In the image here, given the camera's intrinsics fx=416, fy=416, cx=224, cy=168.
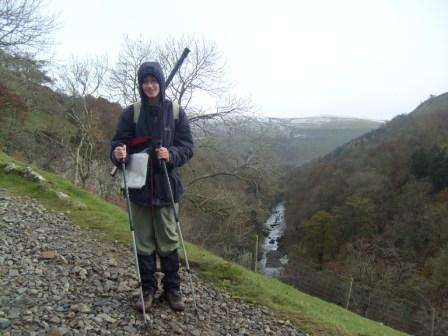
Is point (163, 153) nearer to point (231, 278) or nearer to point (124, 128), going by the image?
point (124, 128)

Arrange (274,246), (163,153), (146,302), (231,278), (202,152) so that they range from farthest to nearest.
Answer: (274,246), (202,152), (231,278), (146,302), (163,153)

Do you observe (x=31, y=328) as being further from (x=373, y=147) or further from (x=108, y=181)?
(x=373, y=147)

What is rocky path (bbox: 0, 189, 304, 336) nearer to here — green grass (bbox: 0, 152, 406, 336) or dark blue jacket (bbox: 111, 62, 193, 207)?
green grass (bbox: 0, 152, 406, 336)

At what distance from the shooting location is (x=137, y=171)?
4391mm

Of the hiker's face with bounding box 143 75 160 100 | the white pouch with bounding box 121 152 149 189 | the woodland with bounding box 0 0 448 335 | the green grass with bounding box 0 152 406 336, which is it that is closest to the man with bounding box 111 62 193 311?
the hiker's face with bounding box 143 75 160 100

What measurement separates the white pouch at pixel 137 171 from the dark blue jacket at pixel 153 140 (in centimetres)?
14

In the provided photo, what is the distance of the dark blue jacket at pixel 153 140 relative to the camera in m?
4.48

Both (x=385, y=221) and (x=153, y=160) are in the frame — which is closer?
(x=153, y=160)

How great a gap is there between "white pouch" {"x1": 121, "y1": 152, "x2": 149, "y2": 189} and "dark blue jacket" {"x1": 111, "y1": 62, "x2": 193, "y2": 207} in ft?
0.45

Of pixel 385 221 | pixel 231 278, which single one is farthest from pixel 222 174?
pixel 385 221

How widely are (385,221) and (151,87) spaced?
2809 inches

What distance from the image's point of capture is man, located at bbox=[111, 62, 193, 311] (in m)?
4.45

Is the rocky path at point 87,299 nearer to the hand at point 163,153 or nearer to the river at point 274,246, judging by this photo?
the hand at point 163,153

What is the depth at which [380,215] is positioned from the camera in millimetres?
70438
